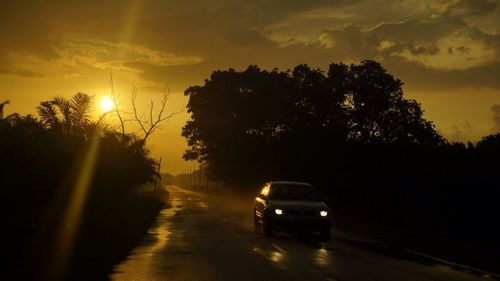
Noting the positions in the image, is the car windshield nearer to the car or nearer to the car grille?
the car

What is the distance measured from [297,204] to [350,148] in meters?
24.9

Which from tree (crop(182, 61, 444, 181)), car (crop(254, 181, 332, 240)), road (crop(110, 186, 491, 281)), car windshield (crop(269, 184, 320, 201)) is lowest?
road (crop(110, 186, 491, 281))

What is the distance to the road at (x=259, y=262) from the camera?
459 inches

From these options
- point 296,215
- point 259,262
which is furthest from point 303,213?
point 259,262

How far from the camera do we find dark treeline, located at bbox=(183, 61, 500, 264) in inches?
906

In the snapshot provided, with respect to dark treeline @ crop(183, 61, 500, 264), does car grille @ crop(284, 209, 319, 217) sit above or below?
below

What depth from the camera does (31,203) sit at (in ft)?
73.0

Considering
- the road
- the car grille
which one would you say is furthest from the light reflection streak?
the car grille

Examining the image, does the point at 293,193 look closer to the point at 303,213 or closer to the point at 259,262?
the point at 303,213

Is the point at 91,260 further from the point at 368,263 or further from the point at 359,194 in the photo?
the point at 359,194

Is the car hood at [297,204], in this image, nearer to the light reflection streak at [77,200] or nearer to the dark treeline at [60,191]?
the dark treeline at [60,191]

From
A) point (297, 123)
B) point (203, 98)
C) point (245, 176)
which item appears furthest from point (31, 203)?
point (203, 98)

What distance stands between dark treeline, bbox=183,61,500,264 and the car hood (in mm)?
5123

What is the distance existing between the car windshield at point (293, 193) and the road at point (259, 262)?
1.54 meters
